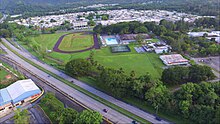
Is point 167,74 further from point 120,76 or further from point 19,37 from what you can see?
point 19,37

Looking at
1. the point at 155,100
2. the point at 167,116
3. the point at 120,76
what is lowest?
the point at 167,116

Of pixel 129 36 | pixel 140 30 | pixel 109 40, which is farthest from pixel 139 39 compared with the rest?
pixel 109 40

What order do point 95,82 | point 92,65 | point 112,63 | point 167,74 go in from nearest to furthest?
point 167,74, point 95,82, point 92,65, point 112,63

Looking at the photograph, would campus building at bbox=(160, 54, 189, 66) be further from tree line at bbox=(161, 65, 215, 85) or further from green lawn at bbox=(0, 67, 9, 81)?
green lawn at bbox=(0, 67, 9, 81)

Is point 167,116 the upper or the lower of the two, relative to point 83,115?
lower

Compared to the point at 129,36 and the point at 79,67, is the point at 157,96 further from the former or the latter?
the point at 129,36

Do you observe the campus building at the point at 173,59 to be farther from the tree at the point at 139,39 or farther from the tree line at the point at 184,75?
the tree at the point at 139,39

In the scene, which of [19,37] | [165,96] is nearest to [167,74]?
[165,96]
